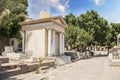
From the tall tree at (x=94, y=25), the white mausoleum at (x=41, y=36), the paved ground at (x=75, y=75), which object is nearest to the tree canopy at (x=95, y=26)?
the tall tree at (x=94, y=25)

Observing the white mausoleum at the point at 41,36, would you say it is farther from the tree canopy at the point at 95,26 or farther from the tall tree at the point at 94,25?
the tall tree at the point at 94,25

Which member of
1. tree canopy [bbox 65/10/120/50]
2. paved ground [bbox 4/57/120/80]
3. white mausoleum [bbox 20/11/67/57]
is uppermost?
tree canopy [bbox 65/10/120/50]

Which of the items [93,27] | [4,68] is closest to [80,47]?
[93,27]

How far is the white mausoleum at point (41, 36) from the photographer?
86.0 feet

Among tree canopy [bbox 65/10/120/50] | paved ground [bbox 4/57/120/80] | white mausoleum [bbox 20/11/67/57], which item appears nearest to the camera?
paved ground [bbox 4/57/120/80]

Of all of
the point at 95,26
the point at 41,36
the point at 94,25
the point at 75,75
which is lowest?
the point at 75,75

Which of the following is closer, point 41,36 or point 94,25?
point 41,36

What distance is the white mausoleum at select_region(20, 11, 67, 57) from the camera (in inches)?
1032

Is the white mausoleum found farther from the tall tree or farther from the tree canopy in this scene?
the tall tree

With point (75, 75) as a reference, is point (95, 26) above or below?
above

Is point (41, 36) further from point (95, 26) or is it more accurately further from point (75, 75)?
point (95, 26)

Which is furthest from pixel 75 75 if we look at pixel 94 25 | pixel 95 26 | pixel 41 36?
pixel 95 26

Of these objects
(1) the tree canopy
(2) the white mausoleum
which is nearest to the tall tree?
(1) the tree canopy

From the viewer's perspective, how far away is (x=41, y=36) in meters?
26.7
